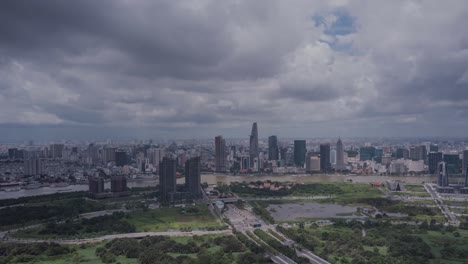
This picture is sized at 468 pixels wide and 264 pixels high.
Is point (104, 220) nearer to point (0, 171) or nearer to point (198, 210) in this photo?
point (198, 210)

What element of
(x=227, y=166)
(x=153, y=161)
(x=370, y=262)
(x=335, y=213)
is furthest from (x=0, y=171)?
(x=370, y=262)

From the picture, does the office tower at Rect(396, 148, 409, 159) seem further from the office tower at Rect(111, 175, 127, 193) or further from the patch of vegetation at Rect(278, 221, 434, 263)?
the office tower at Rect(111, 175, 127, 193)

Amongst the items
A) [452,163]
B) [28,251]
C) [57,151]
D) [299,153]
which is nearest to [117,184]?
[28,251]

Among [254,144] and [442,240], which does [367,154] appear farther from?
[442,240]

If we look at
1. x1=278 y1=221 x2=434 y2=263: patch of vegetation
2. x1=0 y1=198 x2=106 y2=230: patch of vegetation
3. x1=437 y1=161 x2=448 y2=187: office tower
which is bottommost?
x1=278 y1=221 x2=434 y2=263: patch of vegetation

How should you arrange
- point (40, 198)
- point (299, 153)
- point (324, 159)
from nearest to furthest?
point (40, 198) < point (324, 159) < point (299, 153)

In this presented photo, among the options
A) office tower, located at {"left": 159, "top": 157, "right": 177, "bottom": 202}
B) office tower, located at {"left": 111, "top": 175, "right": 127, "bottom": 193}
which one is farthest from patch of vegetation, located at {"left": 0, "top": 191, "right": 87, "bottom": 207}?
office tower, located at {"left": 159, "top": 157, "right": 177, "bottom": 202}
